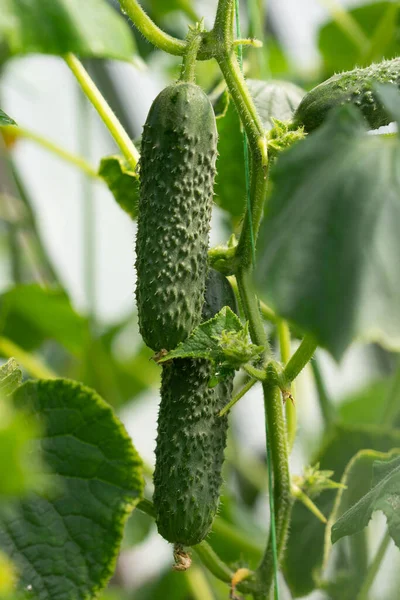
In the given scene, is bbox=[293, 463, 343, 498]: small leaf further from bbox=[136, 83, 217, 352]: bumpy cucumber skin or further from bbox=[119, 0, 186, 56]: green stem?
bbox=[119, 0, 186, 56]: green stem

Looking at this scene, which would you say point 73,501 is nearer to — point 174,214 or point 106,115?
point 174,214

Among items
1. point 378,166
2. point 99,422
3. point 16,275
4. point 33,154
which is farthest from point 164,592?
point 33,154

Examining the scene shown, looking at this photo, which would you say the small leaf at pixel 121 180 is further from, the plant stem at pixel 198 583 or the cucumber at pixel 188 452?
the plant stem at pixel 198 583

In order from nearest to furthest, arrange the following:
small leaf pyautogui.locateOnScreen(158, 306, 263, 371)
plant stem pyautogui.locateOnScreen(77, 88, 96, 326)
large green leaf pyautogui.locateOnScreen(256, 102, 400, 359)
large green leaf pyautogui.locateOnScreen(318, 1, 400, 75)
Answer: large green leaf pyautogui.locateOnScreen(256, 102, 400, 359) → small leaf pyautogui.locateOnScreen(158, 306, 263, 371) → plant stem pyautogui.locateOnScreen(77, 88, 96, 326) → large green leaf pyautogui.locateOnScreen(318, 1, 400, 75)

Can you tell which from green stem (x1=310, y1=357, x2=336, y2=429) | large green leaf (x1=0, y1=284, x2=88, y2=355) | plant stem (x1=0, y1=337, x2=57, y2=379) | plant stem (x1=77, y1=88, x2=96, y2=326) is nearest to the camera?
green stem (x1=310, y1=357, x2=336, y2=429)

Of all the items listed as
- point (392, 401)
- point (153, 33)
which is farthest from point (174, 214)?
point (392, 401)

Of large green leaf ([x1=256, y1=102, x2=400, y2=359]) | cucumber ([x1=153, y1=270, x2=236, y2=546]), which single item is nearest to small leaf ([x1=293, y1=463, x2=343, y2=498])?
cucumber ([x1=153, y1=270, x2=236, y2=546])
